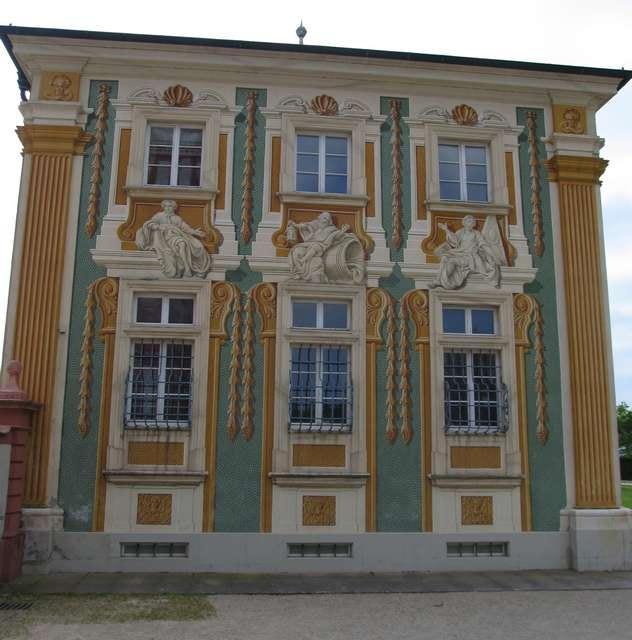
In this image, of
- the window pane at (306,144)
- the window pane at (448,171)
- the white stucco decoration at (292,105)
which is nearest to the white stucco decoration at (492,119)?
the window pane at (448,171)

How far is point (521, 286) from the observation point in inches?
462

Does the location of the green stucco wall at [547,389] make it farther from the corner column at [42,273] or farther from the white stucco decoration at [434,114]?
the corner column at [42,273]

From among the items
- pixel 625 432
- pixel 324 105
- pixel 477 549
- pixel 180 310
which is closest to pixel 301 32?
pixel 324 105

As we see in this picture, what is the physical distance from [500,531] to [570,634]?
3220 mm

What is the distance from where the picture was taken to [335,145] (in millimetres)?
12125

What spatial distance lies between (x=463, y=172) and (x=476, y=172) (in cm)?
25

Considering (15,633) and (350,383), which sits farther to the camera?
(350,383)

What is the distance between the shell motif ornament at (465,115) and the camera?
12.2 m

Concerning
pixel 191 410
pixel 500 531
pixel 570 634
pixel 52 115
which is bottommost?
pixel 570 634

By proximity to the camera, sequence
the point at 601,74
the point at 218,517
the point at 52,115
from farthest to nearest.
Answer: the point at 601,74 < the point at 52,115 < the point at 218,517

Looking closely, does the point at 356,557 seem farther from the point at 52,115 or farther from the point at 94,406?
the point at 52,115

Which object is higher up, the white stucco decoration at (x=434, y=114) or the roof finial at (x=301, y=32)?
the roof finial at (x=301, y=32)

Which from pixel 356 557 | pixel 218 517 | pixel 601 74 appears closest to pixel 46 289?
pixel 218 517

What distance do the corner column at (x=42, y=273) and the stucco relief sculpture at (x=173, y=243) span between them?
1359mm
